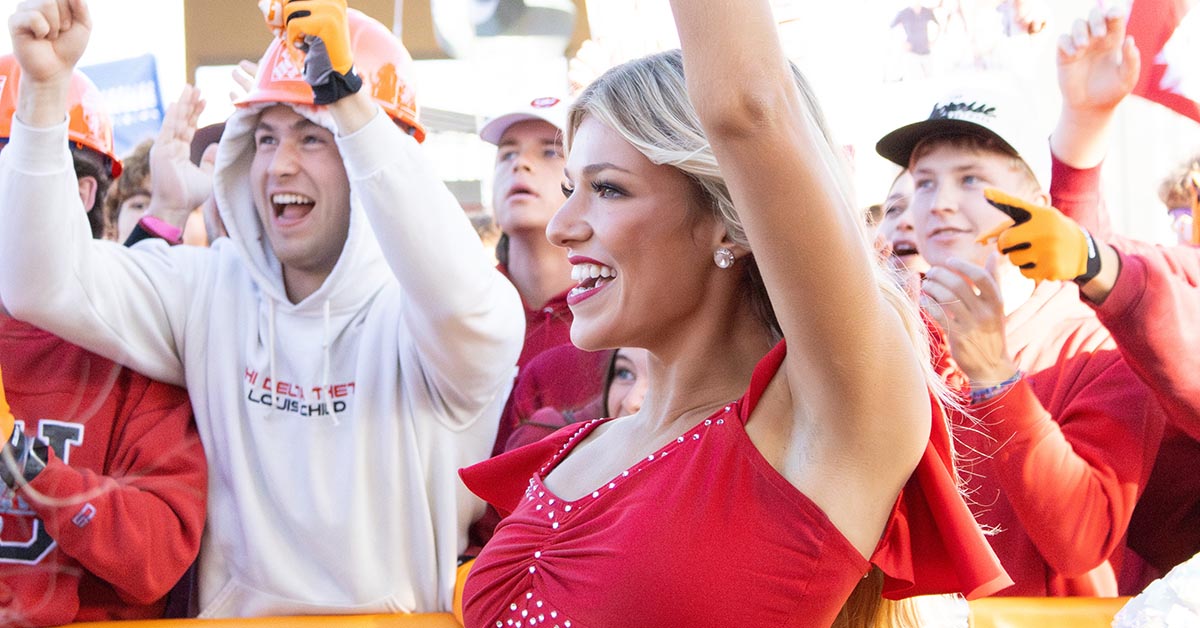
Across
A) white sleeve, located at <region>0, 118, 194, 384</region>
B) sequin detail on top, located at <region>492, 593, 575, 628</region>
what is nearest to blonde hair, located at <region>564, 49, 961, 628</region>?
sequin detail on top, located at <region>492, 593, 575, 628</region>

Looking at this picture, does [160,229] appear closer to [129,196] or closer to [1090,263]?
[129,196]

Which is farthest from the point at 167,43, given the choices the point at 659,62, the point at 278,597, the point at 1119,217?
the point at 1119,217

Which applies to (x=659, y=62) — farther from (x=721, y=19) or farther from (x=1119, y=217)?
(x=1119, y=217)

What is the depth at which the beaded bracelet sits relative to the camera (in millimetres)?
2285

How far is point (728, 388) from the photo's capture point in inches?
49.0

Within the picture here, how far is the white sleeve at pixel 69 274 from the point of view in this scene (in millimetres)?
2336

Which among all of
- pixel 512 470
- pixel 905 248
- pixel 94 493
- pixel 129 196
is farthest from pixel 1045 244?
pixel 129 196

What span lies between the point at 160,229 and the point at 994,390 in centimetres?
193

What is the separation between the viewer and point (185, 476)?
2465 mm

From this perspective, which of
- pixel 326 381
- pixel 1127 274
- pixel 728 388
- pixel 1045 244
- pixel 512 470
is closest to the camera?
pixel 728 388

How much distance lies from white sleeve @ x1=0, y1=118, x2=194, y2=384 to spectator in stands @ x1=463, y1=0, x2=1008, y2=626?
1.41m

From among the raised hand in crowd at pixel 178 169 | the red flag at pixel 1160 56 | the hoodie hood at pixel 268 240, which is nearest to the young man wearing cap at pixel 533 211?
the hoodie hood at pixel 268 240

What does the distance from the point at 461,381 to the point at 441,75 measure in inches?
36.4

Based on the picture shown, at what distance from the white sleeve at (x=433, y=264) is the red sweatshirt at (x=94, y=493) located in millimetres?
581
